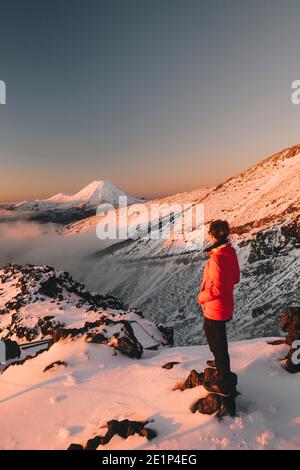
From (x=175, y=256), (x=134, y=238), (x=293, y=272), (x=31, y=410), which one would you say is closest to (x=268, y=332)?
(x=293, y=272)

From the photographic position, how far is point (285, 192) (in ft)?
271

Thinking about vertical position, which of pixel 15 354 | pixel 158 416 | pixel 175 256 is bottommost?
pixel 175 256

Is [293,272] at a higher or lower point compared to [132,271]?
higher

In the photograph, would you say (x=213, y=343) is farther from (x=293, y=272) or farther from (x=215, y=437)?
(x=293, y=272)

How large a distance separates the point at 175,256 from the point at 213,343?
81863mm

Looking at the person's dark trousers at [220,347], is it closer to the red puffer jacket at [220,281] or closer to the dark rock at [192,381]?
the red puffer jacket at [220,281]

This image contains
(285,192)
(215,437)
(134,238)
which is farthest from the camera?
(134,238)

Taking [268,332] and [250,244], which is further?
[250,244]

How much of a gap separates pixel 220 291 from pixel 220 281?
0.20m

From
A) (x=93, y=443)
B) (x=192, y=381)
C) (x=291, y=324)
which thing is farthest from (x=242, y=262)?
(x=93, y=443)

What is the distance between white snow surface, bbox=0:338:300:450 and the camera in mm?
6238

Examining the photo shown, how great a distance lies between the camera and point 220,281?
659 cm

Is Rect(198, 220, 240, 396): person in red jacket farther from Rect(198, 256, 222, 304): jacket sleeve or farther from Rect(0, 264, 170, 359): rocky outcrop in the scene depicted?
Rect(0, 264, 170, 359): rocky outcrop

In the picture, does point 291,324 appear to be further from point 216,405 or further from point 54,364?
point 54,364
